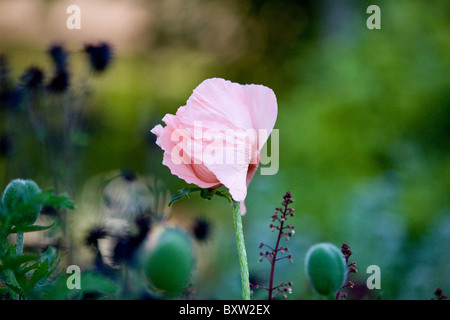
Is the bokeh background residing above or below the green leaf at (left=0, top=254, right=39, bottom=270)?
above

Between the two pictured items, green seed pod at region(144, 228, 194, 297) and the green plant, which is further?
green seed pod at region(144, 228, 194, 297)

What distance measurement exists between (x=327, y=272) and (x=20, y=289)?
0.35 metres

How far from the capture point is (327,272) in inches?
27.1

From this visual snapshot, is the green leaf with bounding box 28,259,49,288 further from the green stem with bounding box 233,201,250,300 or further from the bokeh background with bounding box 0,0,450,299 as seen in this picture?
the bokeh background with bounding box 0,0,450,299

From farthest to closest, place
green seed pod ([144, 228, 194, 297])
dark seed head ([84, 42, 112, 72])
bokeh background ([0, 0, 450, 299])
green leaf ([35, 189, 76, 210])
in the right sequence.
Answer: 1. bokeh background ([0, 0, 450, 299])
2. dark seed head ([84, 42, 112, 72])
3. green seed pod ([144, 228, 194, 297])
4. green leaf ([35, 189, 76, 210])

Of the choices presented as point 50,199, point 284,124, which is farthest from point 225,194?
point 284,124

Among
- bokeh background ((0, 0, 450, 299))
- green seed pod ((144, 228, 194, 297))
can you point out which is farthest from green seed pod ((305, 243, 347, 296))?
bokeh background ((0, 0, 450, 299))

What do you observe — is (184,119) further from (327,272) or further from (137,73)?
(137,73)

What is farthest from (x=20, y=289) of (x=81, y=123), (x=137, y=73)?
(x=137, y=73)

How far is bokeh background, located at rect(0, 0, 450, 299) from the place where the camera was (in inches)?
53.9

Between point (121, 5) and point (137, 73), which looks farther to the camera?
point (137, 73)

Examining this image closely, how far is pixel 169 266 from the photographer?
2.09 ft

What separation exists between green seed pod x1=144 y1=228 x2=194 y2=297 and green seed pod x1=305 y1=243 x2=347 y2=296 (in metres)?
0.16
